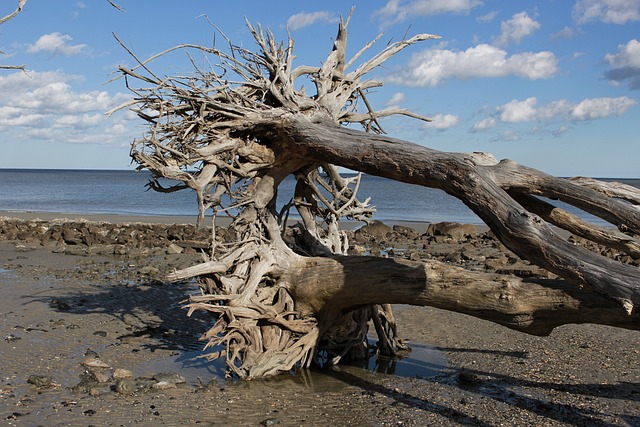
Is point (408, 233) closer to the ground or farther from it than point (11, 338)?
farther from it

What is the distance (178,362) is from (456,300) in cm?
332

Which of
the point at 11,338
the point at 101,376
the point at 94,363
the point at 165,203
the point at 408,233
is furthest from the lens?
the point at 165,203

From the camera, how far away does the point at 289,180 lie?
315 feet

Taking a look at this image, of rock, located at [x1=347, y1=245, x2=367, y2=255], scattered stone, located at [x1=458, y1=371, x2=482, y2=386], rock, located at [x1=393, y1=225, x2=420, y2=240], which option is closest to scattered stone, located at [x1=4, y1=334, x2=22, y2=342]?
scattered stone, located at [x1=458, y1=371, x2=482, y2=386]

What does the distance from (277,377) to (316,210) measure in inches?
93.7

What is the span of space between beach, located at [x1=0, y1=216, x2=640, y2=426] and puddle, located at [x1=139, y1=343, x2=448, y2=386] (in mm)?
15

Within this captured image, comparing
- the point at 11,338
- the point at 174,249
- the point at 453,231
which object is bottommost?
the point at 11,338

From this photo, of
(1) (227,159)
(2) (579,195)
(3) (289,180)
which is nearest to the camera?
(2) (579,195)

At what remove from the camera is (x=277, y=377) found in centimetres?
746

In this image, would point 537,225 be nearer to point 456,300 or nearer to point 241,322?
point 456,300

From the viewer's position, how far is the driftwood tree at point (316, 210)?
5.93 m

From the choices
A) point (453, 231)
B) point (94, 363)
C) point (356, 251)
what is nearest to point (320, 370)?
point (94, 363)

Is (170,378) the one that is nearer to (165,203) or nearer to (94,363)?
(94,363)

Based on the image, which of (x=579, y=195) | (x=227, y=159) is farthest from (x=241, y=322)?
(x=579, y=195)
